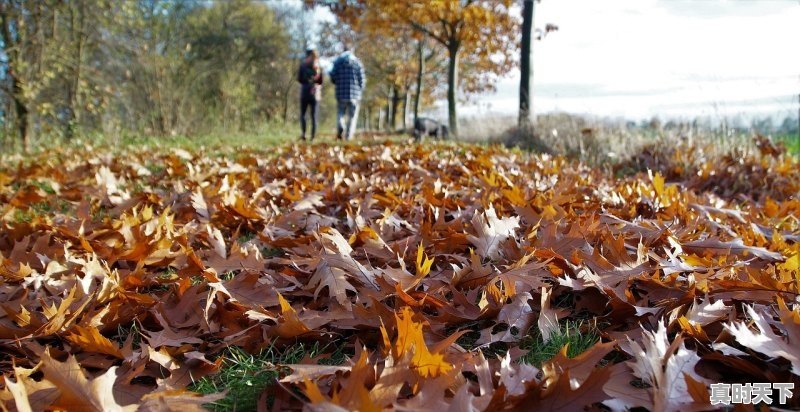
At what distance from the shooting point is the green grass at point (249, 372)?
3.68 feet

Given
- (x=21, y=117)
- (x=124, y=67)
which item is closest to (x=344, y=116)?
(x=124, y=67)

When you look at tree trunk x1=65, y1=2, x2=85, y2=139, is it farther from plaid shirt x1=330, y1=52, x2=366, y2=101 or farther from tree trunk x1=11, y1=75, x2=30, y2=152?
plaid shirt x1=330, y1=52, x2=366, y2=101

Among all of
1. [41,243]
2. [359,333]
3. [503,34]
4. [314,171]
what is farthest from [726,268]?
[503,34]

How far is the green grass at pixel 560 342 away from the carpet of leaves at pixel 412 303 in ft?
0.07

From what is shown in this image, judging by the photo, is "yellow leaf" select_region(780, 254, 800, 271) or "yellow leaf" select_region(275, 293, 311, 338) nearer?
Answer: "yellow leaf" select_region(275, 293, 311, 338)

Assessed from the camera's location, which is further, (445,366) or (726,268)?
(726,268)

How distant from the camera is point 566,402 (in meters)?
0.97

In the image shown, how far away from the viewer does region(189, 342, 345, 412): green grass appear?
1.12 metres

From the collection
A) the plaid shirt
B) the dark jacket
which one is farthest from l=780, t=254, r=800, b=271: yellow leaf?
the dark jacket

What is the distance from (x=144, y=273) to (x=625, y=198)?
87.1 inches

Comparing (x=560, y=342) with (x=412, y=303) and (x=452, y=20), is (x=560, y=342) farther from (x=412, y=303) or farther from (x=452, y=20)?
(x=452, y=20)

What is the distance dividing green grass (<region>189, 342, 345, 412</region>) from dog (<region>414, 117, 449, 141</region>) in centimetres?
1005

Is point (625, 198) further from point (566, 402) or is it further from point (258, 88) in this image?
point (258, 88)

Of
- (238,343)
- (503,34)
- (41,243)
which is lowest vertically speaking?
(238,343)
